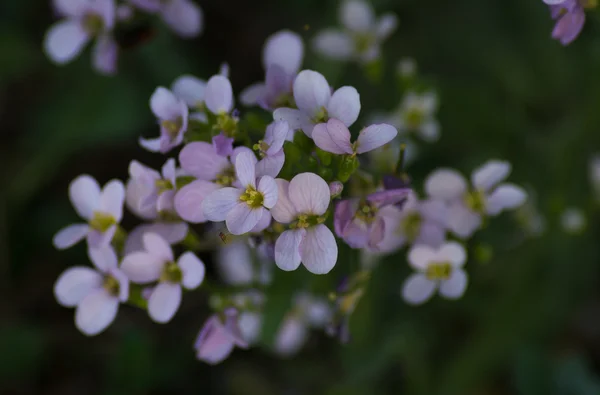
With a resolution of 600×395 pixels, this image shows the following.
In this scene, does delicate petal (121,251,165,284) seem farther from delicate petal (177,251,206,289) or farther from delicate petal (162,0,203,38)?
delicate petal (162,0,203,38)

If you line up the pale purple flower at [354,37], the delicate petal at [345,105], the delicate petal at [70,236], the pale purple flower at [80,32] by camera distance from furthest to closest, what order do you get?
the pale purple flower at [354,37]
the pale purple flower at [80,32]
the delicate petal at [70,236]
the delicate petal at [345,105]

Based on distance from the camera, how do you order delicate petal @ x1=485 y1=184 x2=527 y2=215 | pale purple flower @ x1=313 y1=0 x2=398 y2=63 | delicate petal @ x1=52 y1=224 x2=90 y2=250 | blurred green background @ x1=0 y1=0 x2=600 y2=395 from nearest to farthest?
delicate petal @ x1=52 y1=224 x2=90 y2=250, delicate petal @ x1=485 y1=184 x2=527 y2=215, pale purple flower @ x1=313 y1=0 x2=398 y2=63, blurred green background @ x1=0 y1=0 x2=600 y2=395

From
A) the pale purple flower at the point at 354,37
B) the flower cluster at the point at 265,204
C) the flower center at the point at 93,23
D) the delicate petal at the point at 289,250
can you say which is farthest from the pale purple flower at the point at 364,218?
the flower center at the point at 93,23

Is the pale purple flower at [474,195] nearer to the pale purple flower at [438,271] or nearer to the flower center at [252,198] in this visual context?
the pale purple flower at [438,271]

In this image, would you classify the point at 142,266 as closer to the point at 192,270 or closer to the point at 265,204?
the point at 192,270

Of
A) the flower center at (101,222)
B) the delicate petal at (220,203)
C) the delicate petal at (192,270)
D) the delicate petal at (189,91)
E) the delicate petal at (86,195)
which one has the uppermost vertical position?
the delicate petal at (189,91)

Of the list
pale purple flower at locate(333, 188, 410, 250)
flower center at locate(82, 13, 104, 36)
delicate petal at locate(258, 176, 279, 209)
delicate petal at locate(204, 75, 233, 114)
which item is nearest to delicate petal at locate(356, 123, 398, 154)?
pale purple flower at locate(333, 188, 410, 250)

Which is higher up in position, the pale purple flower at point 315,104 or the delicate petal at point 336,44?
the pale purple flower at point 315,104
